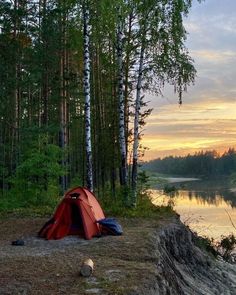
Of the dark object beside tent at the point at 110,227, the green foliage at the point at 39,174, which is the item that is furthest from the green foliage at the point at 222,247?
the green foliage at the point at 39,174

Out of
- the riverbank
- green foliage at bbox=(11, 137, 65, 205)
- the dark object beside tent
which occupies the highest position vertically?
green foliage at bbox=(11, 137, 65, 205)

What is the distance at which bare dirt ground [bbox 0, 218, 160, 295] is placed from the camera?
7.36 m

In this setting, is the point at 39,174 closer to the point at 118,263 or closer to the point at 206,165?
the point at 118,263

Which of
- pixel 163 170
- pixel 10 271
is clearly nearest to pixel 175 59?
pixel 10 271

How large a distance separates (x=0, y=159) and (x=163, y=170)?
17113cm

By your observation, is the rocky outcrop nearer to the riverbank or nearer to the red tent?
the riverbank

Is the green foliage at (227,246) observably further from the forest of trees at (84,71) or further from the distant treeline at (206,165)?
the distant treeline at (206,165)

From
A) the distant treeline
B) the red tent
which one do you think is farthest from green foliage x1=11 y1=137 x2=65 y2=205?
the distant treeline

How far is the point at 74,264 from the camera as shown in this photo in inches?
337

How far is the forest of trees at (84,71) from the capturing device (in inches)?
648

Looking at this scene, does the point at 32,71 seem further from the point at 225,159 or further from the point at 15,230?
the point at 225,159

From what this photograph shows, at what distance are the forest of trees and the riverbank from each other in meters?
3.20

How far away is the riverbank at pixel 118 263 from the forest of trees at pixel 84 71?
3201 mm

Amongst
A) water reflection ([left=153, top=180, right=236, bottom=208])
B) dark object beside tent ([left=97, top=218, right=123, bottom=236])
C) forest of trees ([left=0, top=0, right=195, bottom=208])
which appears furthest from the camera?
water reflection ([left=153, top=180, right=236, bottom=208])
